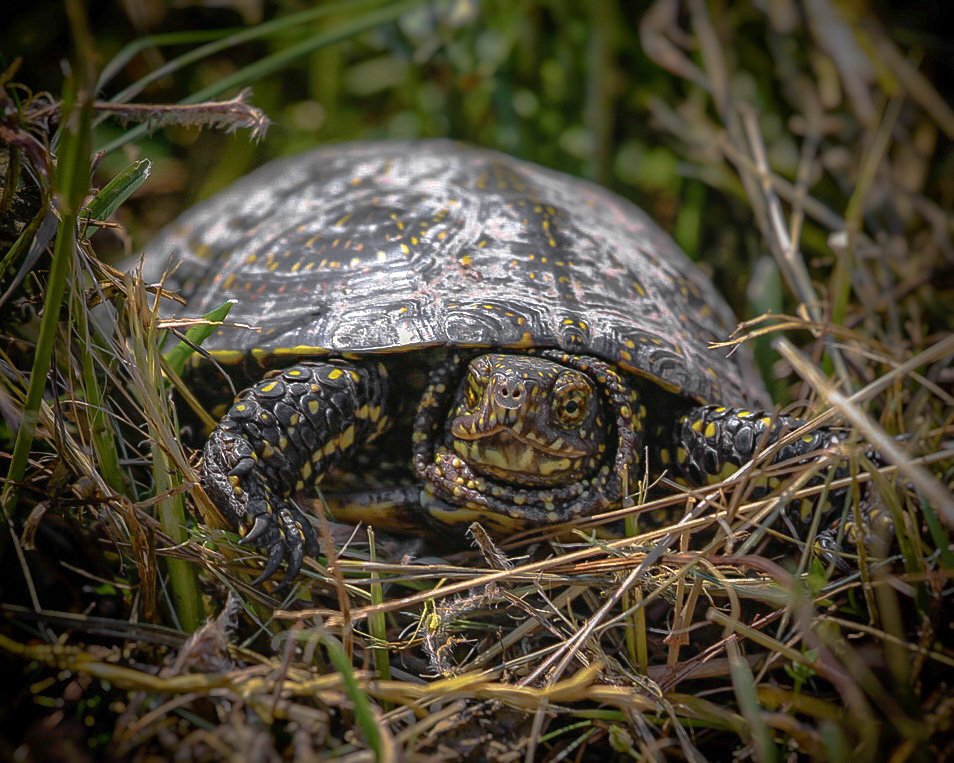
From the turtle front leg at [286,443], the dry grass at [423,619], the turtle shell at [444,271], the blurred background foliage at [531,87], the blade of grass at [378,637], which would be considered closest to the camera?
the dry grass at [423,619]

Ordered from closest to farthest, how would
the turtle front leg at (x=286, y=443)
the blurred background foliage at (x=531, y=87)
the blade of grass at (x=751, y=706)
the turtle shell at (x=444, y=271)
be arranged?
the blade of grass at (x=751, y=706) → the turtle front leg at (x=286, y=443) → the turtle shell at (x=444, y=271) → the blurred background foliage at (x=531, y=87)

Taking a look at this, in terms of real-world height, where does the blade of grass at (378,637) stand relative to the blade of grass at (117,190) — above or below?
below

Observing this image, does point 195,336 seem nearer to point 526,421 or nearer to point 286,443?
point 286,443

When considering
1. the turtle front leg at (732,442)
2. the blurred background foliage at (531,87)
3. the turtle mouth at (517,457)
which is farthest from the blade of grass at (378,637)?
the blurred background foliage at (531,87)

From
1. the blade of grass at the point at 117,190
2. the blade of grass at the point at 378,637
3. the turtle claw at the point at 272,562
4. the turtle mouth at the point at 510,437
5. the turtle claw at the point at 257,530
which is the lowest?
the blade of grass at the point at 378,637

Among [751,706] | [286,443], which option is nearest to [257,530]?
[286,443]

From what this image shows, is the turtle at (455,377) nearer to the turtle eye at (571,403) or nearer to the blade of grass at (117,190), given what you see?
the turtle eye at (571,403)

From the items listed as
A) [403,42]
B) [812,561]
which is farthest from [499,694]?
[403,42]

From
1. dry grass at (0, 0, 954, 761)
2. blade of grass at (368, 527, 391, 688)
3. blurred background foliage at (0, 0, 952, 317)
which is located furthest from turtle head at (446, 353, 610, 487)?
blurred background foliage at (0, 0, 952, 317)
